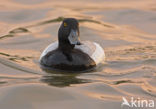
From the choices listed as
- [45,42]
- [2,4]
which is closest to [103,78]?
[45,42]

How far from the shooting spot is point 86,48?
950 cm

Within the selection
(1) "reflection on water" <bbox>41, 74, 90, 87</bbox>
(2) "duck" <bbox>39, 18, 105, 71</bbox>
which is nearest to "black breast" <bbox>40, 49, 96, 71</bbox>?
(2) "duck" <bbox>39, 18, 105, 71</bbox>

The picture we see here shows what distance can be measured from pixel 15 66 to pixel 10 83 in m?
1.13

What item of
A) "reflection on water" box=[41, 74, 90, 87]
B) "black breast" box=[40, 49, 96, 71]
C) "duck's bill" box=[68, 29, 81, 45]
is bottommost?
"reflection on water" box=[41, 74, 90, 87]

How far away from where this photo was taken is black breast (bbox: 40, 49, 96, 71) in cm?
885

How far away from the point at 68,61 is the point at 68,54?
161 millimetres

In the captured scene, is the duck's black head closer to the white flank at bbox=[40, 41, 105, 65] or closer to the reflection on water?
the white flank at bbox=[40, 41, 105, 65]

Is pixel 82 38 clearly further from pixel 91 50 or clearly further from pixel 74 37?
pixel 74 37

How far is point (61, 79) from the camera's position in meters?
8.41

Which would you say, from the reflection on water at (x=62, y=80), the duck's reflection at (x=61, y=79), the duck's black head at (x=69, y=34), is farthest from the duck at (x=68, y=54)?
the reflection on water at (x=62, y=80)

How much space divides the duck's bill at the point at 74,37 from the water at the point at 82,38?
0.60 m

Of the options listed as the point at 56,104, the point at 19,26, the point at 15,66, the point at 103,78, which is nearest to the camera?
the point at 56,104

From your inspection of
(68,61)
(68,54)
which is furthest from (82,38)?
(68,61)

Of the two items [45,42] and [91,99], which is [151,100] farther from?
[45,42]
